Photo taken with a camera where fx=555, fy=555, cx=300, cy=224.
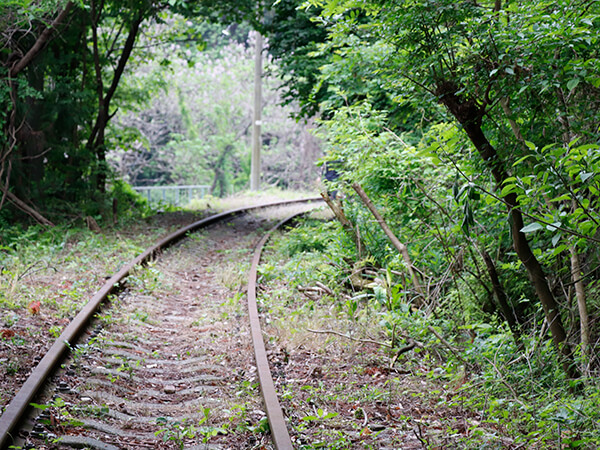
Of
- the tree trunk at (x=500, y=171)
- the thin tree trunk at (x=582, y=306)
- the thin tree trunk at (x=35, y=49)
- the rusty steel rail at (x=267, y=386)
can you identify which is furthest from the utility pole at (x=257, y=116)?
the thin tree trunk at (x=582, y=306)

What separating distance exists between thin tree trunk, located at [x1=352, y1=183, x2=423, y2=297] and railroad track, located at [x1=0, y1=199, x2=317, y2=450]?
170 cm

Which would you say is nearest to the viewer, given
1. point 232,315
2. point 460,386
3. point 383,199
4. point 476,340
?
point 460,386

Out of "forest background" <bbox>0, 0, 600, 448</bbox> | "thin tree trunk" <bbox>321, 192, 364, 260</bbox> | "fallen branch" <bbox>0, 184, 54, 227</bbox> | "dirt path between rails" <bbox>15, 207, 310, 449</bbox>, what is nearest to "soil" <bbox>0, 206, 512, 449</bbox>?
"dirt path between rails" <bbox>15, 207, 310, 449</bbox>

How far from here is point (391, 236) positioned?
6305 millimetres

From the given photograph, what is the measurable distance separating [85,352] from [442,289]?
3736 mm

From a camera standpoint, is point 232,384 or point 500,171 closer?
point 500,171

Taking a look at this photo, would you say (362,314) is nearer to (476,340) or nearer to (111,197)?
(476,340)

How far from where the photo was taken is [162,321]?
21.1 feet

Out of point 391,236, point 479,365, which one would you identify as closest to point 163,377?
point 479,365

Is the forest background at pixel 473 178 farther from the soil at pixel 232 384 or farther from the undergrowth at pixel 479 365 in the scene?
the soil at pixel 232 384

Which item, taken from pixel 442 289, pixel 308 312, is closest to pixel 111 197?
pixel 308 312

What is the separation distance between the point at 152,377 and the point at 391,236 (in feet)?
9.82

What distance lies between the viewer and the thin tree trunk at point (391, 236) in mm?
5859

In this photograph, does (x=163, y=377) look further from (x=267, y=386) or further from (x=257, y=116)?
(x=257, y=116)
